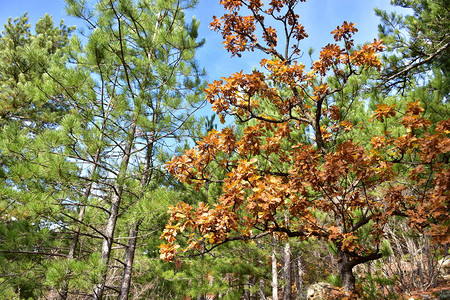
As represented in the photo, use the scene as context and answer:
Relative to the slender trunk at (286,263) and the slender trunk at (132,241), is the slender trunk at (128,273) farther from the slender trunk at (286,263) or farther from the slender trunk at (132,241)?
the slender trunk at (286,263)

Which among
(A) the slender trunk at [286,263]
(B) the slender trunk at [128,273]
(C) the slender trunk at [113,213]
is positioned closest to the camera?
(C) the slender trunk at [113,213]

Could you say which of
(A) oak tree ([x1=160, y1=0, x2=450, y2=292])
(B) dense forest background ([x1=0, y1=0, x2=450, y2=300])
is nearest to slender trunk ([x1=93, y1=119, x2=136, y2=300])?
(B) dense forest background ([x1=0, y1=0, x2=450, y2=300])

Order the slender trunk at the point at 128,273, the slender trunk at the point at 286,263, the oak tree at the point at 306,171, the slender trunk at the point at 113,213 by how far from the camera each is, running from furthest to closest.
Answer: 1. the slender trunk at the point at 286,263
2. the slender trunk at the point at 128,273
3. the slender trunk at the point at 113,213
4. the oak tree at the point at 306,171

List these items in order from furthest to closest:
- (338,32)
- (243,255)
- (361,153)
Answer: (243,255), (338,32), (361,153)

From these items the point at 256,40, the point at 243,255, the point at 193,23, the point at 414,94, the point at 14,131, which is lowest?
the point at 243,255

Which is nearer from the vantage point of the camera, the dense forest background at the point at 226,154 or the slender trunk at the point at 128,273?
the dense forest background at the point at 226,154

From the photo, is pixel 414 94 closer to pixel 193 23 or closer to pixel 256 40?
pixel 256 40

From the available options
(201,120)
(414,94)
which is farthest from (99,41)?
(414,94)

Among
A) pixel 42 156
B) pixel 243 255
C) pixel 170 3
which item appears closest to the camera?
pixel 42 156

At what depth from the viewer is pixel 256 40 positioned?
3.87m

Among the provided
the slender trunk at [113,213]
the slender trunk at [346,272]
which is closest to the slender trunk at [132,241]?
the slender trunk at [113,213]

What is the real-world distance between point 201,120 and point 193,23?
178cm

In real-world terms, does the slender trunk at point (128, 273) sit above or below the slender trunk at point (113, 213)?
below

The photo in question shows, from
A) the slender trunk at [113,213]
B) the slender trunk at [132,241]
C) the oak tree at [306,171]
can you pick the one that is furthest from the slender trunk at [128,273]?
the oak tree at [306,171]
